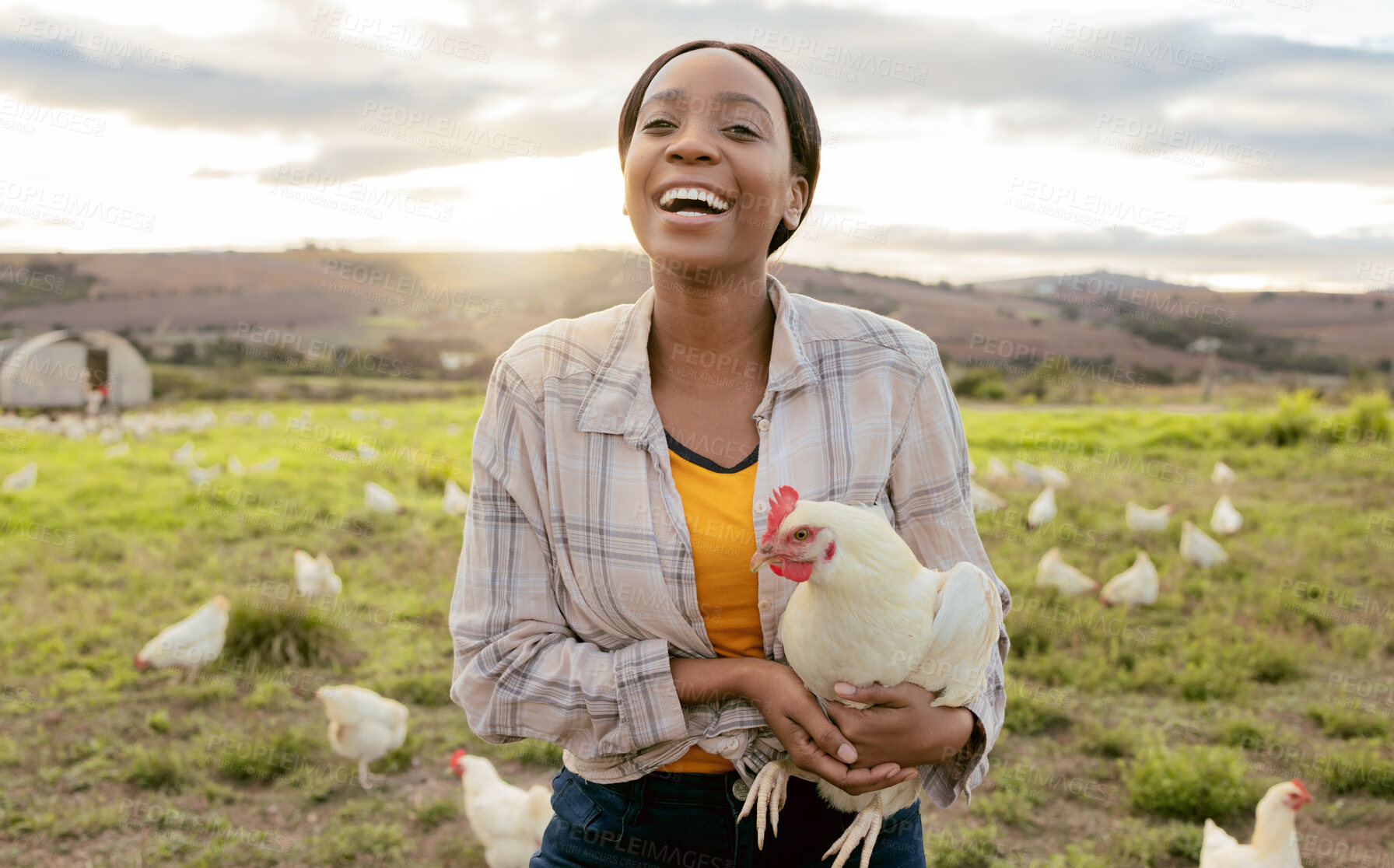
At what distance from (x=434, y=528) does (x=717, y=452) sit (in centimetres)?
786

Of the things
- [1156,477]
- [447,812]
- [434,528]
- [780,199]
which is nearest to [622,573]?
[780,199]

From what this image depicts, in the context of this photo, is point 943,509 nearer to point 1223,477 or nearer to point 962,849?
point 962,849

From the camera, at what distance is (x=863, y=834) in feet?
5.75

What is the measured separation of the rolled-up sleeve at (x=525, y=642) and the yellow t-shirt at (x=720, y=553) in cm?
13

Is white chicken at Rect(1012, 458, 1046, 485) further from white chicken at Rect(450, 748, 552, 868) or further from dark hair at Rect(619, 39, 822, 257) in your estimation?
dark hair at Rect(619, 39, 822, 257)

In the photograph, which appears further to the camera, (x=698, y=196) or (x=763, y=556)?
(x=698, y=196)

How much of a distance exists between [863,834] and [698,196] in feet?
4.39

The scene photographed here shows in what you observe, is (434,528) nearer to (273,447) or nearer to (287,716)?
(287,716)

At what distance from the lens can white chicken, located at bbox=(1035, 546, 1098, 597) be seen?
23.2ft

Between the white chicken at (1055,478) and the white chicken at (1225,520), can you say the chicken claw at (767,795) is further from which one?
the white chicken at (1055,478)

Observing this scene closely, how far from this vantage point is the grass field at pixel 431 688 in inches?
168

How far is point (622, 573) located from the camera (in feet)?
5.81

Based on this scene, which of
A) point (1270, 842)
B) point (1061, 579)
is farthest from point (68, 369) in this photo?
point (1270, 842)

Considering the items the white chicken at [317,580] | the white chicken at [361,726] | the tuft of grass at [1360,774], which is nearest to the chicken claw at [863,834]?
the white chicken at [361,726]
